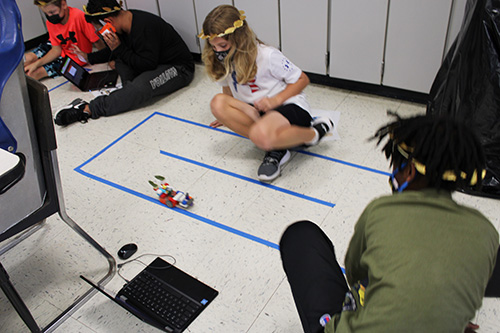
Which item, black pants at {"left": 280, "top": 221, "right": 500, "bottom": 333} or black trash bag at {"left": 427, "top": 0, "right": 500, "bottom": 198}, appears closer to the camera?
black pants at {"left": 280, "top": 221, "right": 500, "bottom": 333}

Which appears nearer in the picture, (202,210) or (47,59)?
(202,210)

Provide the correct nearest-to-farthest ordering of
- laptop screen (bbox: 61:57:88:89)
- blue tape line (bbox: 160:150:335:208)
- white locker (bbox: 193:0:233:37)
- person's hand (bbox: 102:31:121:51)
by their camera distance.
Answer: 1. blue tape line (bbox: 160:150:335:208)
2. person's hand (bbox: 102:31:121:51)
3. white locker (bbox: 193:0:233:37)
4. laptop screen (bbox: 61:57:88:89)

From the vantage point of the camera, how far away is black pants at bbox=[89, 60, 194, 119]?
3023mm

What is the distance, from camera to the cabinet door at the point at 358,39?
2650 millimetres

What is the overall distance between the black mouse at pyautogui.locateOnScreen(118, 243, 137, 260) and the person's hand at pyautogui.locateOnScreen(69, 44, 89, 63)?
6.96 ft

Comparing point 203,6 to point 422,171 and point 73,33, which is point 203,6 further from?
point 422,171

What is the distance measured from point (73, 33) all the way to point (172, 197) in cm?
196

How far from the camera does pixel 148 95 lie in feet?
10.1

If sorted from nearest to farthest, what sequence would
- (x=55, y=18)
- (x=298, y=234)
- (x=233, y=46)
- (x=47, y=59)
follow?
(x=298, y=234) < (x=233, y=46) < (x=55, y=18) < (x=47, y=59)

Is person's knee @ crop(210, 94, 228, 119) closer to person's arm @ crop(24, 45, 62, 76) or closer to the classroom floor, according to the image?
the classroom floor

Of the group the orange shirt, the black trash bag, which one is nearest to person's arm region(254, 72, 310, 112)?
the black trash bag

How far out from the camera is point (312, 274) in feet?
3.90

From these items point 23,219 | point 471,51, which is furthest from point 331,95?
point 23,219

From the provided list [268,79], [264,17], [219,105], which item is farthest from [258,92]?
[264,17]
